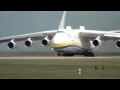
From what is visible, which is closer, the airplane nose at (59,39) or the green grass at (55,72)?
the green grass at (55,72)

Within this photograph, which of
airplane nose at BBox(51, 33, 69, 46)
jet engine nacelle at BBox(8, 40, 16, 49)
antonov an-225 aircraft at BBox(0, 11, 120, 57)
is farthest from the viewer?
jet engine nacelle at BBox(8, 40, 16, 49)

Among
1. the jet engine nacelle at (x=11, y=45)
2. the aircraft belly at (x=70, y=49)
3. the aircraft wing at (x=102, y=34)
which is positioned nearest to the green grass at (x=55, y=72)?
the aircraft belly at (x=70, y=49)

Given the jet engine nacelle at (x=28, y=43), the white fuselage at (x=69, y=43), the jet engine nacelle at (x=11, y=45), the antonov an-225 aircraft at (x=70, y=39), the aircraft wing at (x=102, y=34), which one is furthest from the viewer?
the jet engine nacelle at (x=11, y=45)

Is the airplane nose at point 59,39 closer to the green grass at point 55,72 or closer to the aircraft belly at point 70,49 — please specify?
the aircraft belly at point 70,49

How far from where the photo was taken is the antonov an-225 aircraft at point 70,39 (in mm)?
49469

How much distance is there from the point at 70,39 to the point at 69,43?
66cm

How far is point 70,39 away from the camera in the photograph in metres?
50.2

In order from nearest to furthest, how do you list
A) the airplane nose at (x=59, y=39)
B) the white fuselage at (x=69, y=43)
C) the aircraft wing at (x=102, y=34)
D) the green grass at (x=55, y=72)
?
1. the green grass at (x=55, y=72)
2. the airplane nose at (x=59, y=39)
3. the white fuselage at (x=69, y=43)
4. the aircraft wing at (x=102, y=34)

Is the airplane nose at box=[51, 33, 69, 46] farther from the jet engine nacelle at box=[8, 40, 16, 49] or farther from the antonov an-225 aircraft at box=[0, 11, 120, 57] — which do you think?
the jet engine nacelle at box=[8, 40, 16, 49]

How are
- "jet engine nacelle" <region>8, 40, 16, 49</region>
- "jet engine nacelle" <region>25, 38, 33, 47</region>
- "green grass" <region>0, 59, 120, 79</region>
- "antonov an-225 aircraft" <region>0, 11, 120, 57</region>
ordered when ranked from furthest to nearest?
"jet engine nacelle" <region>8, 40, 16, 49</region> → "jet engine nacelle" <region>25, 38, 33, 47</region> → "antonov an-225 aircraft" <region>0, 11, 120, 57</region> → "green grass" <region>0, 59, 120, 79</region>

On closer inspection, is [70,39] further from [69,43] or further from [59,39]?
[59,39]

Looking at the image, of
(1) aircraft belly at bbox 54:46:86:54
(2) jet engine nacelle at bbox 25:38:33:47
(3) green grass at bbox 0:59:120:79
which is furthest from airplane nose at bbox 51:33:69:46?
(3) green grass at bbox 0:59:120:79

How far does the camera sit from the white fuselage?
49188mm
